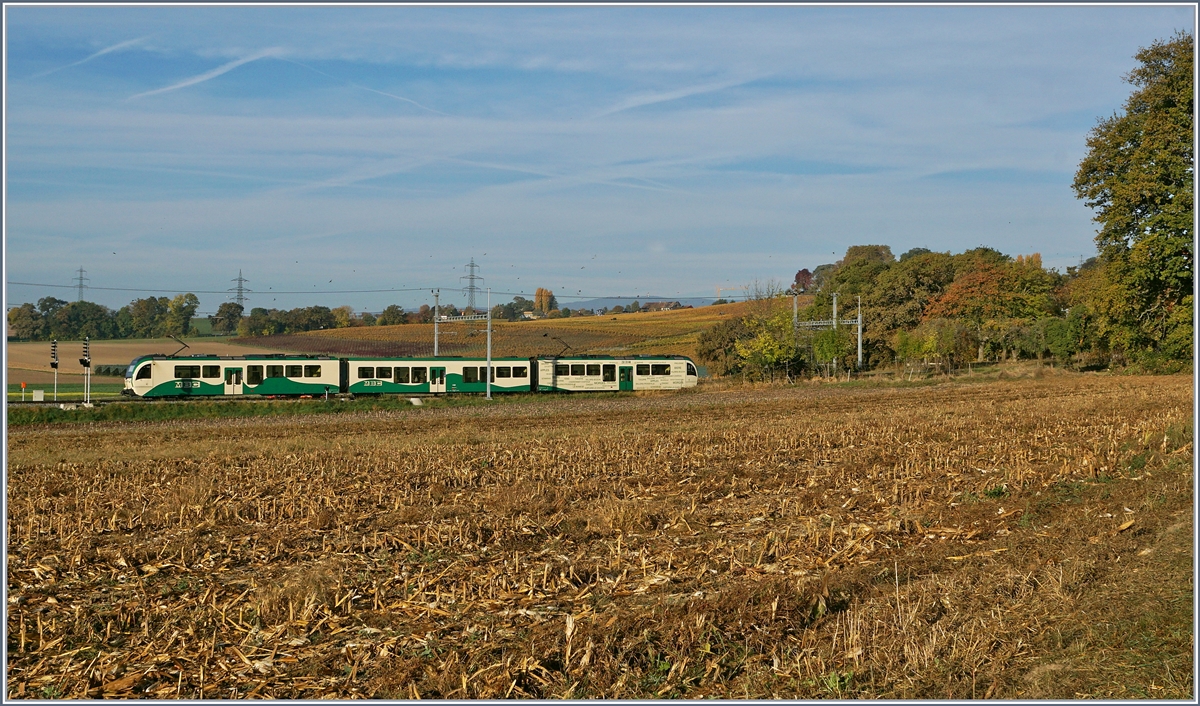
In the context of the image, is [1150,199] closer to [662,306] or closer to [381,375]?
[381,375]

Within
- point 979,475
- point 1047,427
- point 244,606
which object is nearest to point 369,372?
point 1047,427

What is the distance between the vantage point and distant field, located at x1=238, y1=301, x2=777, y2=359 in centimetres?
8988

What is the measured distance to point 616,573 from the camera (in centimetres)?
1000

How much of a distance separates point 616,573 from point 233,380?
4403cm

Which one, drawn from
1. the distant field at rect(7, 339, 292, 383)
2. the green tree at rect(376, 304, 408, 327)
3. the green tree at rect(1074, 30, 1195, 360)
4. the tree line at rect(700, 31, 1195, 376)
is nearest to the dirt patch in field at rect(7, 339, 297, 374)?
the distant field at rect(7, 339, 292, 383)

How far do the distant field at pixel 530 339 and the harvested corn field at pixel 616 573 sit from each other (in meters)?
60.1

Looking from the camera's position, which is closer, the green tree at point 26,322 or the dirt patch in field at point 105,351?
the dirt patch in field at point 105,351

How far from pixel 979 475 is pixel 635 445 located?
837 cm

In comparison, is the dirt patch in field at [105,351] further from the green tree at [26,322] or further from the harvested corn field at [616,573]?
the harvested corn field at [616,573]

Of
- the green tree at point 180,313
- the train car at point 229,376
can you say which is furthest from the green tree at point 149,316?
the train car at point 229,376

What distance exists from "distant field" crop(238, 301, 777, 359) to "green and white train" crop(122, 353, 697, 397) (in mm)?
22861

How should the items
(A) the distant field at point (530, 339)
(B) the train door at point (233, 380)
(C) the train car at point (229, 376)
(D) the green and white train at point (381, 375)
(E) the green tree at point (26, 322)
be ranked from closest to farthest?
(C) the train car at point (229, 376) < (D) the green and white train at point (381, 375) < (B) the train door at point (233, 380) < (A) the distant field at point (530, 339) < (E) the green tree at point (26, 322)

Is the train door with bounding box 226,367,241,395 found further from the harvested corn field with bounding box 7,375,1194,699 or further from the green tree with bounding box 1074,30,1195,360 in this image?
the green tree with bounding box 1074,30,1195,360

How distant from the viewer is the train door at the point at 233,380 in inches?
1935
